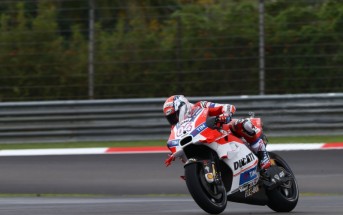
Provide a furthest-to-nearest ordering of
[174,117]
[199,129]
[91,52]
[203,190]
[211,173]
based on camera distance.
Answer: [91,52], [174,117], [199,129], [211,173], [203,190]

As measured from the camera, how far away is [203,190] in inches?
300

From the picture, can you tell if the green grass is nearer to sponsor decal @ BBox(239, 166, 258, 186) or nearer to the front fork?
sponsor decal @ BBox(239, 166, 258, 186)

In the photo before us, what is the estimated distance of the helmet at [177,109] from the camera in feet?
26.6

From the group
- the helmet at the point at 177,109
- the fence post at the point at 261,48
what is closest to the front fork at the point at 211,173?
the helmet at the point at 177,109

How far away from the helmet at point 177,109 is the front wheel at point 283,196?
1.05m

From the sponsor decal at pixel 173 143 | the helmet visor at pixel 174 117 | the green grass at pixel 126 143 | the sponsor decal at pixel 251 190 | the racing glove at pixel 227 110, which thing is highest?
the racing glove at pixel 227 110

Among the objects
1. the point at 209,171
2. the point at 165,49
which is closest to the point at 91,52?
the point at 165,49

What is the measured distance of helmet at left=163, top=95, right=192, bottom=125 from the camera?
8102mm

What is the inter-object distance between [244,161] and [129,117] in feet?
21.3

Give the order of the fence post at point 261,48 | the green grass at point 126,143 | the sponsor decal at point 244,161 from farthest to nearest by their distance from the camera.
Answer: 1. the fence post at point 261,48
2. the green grass at point 126,143
3. the sponsor decal at point 244,161

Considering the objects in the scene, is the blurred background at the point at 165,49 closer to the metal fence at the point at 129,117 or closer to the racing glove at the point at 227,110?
the metal fence at the point at 129,117

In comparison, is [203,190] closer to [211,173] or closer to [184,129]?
[211,173]

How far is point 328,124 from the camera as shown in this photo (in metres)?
14.2

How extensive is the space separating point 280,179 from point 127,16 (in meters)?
6.97
